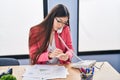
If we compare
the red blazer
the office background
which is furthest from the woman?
the office background

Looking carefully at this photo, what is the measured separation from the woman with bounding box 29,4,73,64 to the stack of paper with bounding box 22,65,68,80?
4.5 inches

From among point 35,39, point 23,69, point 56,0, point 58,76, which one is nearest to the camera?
point 58,76

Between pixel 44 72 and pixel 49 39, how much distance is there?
41cm

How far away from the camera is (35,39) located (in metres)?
1.96

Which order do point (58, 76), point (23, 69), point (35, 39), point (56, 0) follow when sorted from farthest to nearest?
point (56, 0) < point (35, 39) < point (23, 69) < point (58, 76)

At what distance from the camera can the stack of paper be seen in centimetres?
157

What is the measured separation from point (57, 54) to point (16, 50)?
1.11 metres

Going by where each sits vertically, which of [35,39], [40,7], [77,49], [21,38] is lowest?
[77,49]

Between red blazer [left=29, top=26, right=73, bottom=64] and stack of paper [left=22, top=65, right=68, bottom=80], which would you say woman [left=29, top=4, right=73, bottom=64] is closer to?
red blazer [left=29, top=26, right=73, bottom=64]

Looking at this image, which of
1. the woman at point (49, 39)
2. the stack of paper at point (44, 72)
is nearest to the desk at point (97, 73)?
the stack of paper at point (44, 72)

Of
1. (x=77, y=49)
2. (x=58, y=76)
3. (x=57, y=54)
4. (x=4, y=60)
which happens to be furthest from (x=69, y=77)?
(x=77, y=49)

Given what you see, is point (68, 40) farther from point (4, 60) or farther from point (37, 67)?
point (4, 60)

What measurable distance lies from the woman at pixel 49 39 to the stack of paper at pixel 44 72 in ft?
0.37

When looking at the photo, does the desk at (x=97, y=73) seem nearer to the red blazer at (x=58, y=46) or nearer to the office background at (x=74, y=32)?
the red blazer at (x=58, y=46)
